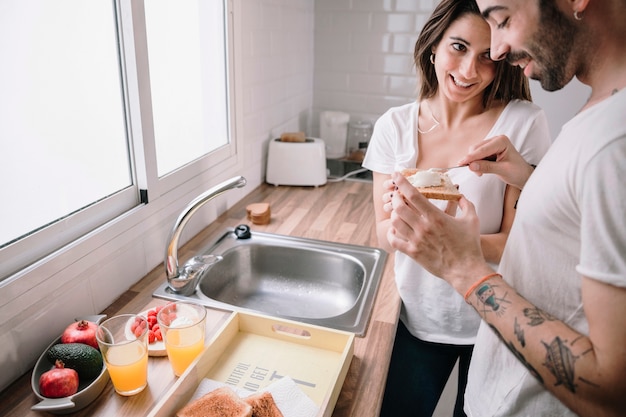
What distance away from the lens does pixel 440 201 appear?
1183 millimetres

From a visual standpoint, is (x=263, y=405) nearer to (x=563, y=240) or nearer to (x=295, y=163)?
(x=563, y=240)

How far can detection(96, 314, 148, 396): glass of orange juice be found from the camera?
2.73 ft

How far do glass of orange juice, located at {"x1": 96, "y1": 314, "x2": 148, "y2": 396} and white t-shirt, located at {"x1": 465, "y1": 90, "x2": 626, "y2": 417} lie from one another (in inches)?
27.1

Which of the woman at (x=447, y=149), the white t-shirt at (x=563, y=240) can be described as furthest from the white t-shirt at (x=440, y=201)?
the white t-shirt at (x=563, y=240)

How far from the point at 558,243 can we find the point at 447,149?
586mm

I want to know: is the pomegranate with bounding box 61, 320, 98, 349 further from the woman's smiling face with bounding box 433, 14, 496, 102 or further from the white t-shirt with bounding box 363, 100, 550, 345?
the woman's smiling face with bounding box 433, 14, 496, 102

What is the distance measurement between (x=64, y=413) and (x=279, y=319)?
1.48 feet

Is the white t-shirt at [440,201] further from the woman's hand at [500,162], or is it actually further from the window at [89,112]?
the window at [89,112]

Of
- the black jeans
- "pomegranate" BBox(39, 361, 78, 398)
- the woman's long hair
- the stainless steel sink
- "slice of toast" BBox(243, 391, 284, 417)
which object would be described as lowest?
the black jeans

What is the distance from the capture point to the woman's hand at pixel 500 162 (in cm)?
103

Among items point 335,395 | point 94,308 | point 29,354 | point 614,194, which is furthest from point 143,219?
point 614,194

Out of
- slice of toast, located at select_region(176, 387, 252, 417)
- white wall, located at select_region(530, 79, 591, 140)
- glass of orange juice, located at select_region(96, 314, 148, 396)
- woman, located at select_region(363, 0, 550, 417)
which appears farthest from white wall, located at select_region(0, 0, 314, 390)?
white wall, located at select_region(530, 79, 591, 140)

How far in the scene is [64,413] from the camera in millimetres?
805

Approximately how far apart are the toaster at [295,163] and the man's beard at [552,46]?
1.33 meters
